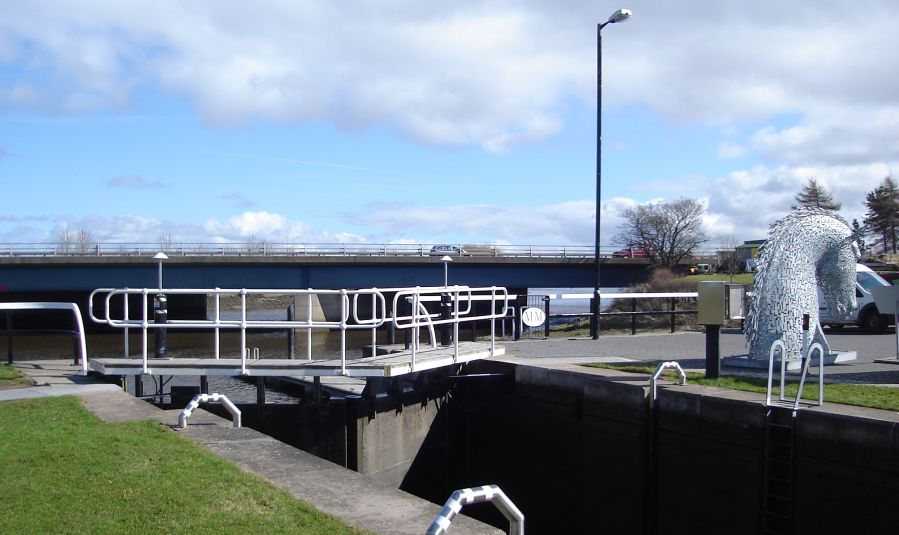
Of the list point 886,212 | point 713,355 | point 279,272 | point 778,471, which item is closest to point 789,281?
point 713,355

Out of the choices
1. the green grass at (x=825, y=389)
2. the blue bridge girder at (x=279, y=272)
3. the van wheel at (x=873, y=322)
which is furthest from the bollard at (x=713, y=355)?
the blue bridge girder at (x=279, y=272)

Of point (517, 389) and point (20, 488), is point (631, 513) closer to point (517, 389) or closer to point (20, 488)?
point (517, 389)

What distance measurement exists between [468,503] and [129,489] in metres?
3.17

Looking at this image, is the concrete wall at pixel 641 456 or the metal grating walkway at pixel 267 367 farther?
the metal grating walkway at pixel 267 367

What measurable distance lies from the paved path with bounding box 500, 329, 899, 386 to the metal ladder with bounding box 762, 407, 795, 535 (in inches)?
149

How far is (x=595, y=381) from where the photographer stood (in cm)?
1199

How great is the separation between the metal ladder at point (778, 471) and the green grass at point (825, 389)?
3.37 feet

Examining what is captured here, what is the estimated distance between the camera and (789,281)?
527 inches

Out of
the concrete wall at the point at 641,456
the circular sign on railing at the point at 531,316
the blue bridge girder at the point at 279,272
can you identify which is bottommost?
the concrete wall at the point at 641,456

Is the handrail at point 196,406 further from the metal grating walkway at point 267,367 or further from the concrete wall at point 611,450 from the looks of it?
the concrete wall at point 611,450

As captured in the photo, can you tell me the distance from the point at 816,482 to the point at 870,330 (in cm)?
1761

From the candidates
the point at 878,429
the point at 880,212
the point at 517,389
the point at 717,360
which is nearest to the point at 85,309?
the point at 517,389

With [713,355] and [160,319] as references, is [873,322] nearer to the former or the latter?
[713,355]

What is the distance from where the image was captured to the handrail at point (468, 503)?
4.66 m
